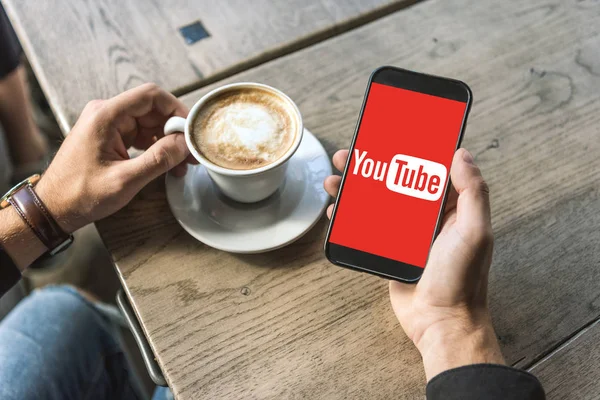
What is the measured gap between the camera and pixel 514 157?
809 mm

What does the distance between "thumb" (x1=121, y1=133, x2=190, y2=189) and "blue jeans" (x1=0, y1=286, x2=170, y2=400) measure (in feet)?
1.31

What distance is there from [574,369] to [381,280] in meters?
0.28

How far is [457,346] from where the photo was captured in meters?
0.63

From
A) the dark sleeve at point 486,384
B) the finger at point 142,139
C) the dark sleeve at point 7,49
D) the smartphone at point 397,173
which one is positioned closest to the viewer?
the dark sleeve at point 486,384

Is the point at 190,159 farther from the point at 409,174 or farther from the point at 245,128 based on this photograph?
the point at 409,174

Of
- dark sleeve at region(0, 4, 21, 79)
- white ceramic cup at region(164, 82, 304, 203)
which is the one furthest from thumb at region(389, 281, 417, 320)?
dark sleeve at region(0, 4, 21, 79)

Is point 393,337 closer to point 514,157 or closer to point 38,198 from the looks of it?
point 514,157

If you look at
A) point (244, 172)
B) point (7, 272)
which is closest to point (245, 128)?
point (244, 172)

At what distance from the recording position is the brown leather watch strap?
73 cm

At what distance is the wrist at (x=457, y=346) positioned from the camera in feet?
2.03

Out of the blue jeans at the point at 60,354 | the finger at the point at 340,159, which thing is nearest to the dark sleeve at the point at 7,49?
the blue jeans at the point at 60,354

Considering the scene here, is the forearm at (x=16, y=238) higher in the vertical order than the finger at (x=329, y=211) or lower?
higher

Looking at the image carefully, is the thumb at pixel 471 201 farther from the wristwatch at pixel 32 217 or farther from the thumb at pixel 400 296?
the wristwatch at pixel 32 217

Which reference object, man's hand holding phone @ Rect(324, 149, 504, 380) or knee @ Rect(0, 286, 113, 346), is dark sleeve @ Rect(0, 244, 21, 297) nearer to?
knee @ Rect(0, 286, 113, 346)
